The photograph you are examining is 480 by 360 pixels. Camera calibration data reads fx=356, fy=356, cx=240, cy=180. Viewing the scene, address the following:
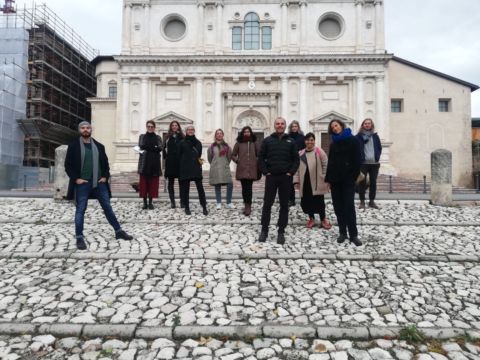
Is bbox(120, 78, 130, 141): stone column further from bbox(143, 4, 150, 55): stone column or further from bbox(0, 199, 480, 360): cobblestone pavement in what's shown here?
bbox(0, 199, 480, 360): cobblestone pavement

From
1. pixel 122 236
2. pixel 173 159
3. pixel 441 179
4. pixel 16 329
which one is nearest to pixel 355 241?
pixel 122 236

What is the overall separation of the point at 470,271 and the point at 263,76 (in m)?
24.6

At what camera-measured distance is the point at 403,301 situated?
146 inches

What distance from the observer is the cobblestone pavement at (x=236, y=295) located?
298 centimetres

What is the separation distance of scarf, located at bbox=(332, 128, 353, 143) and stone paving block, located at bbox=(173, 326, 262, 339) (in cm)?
388

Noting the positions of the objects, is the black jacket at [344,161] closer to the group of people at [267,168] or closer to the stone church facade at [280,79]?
the group of people at [267,168]

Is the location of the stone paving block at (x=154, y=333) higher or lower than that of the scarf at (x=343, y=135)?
lower

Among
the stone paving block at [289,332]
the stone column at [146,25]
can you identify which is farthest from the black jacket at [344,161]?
the stone column at [146,25]

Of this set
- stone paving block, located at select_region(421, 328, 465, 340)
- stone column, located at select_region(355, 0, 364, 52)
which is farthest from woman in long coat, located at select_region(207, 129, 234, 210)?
stone column, located at select_region(355, 0, 364, 52)

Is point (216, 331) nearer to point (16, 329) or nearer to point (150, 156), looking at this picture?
point (16, 329)

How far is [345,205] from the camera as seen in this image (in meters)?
5.95

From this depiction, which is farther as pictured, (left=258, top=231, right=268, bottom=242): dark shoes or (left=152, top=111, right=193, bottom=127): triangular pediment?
(left=152, top=111, right=193, bottom=127): triangular pediment

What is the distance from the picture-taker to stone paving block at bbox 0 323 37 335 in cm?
314

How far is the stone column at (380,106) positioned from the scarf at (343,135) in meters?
22.7
